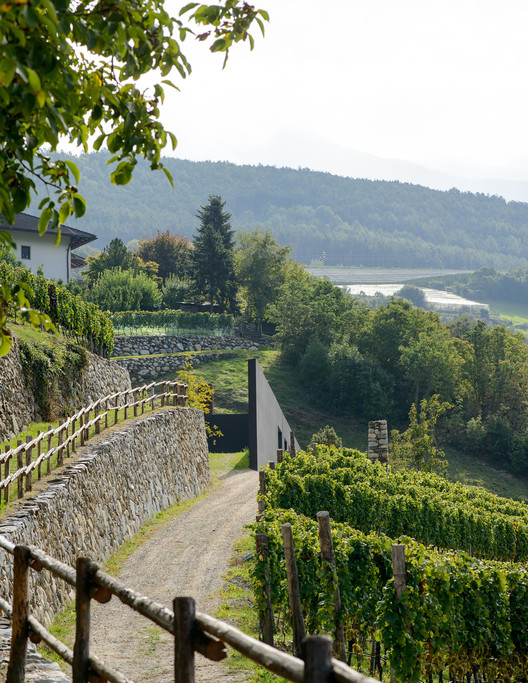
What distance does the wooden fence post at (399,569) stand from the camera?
7.32 metres

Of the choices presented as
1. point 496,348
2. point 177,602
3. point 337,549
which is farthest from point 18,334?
point 496,348

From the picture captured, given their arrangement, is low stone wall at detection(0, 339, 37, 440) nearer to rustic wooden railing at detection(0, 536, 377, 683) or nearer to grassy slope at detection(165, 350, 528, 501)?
rustic wooden railing at detection(0, 536, 377, 683)

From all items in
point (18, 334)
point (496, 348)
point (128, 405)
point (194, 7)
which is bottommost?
point (496, 348)

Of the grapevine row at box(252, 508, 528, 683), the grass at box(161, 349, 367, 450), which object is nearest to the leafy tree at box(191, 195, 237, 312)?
the grass at box(161, 349, 367, 450)

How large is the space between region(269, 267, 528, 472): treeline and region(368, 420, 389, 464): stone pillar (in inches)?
1217

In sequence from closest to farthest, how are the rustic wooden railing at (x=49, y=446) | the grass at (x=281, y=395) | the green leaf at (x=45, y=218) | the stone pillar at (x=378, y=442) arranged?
the green leaf at (x=45, y=218), the rustic wooden railing at (x=49, y=446), the stone pillar at (x=378, y=442), the grass at (x=281, y=395)

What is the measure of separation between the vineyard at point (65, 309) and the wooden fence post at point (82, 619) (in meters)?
16.8

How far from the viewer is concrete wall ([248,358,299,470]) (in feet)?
80.3

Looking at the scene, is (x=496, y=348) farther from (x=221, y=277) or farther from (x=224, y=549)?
(x=224, y=549)

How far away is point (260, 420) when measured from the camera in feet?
82.0

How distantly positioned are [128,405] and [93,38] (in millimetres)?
14780

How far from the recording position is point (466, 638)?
8625 millimetres

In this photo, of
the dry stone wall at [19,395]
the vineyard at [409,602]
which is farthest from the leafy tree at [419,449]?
the vineyard at [409,602]

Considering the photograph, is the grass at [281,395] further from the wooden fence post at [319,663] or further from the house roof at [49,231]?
the wooden fence post at [319,663]
